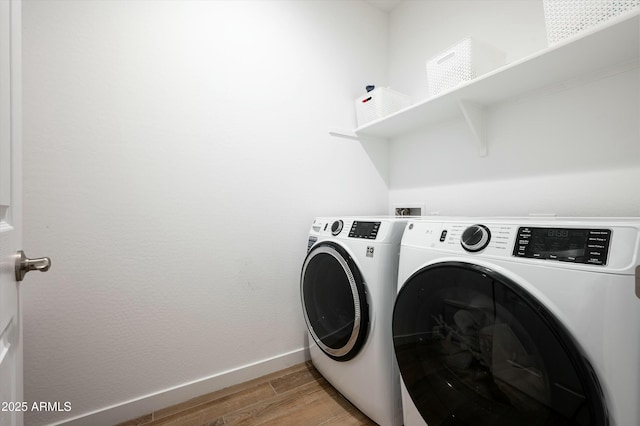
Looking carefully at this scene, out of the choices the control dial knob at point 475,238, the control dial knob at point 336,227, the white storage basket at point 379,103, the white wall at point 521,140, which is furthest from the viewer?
the white storage basket at point 379,103

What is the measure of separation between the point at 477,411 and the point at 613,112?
122 cm

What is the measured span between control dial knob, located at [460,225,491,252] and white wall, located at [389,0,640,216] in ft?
2.25

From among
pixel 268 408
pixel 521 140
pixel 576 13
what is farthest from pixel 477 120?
pixel 268 408

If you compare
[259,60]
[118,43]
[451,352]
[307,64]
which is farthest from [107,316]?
[307,64]

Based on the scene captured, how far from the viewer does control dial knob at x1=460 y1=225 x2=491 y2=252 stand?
0.77m

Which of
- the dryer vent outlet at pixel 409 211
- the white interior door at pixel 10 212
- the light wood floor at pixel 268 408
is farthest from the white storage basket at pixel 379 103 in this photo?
the light wood floor at pixel 268 408

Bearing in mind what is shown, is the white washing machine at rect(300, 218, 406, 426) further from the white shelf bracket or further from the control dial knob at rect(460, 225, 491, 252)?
the white shelf bracket

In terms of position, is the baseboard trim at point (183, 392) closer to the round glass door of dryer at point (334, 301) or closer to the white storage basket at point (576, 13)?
the round glass door of dryer at point (334, 301)

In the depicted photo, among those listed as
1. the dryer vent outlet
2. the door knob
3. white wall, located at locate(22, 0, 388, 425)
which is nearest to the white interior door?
the door knob

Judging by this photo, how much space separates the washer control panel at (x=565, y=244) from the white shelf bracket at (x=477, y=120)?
0.84m

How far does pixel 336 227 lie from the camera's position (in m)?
1.34

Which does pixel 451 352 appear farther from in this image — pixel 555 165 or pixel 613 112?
pixel 613 112

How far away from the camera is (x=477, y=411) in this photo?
2.44 ft

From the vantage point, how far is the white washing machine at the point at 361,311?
1069 millimetres
